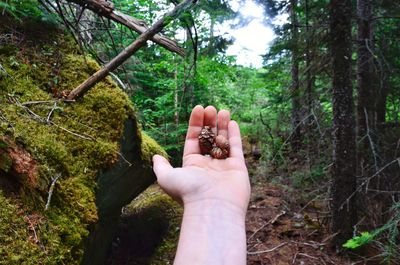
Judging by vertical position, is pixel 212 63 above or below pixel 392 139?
above

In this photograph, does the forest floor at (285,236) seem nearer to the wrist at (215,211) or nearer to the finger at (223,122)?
the finger at (223,122)

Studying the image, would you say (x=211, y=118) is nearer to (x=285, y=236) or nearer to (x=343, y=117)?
(x=343, y=117)

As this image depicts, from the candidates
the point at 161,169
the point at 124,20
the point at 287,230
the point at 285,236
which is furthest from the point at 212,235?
the point at 287,230

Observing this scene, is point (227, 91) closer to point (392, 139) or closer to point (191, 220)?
point (392, 139)

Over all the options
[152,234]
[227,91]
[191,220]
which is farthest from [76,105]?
[227,91]

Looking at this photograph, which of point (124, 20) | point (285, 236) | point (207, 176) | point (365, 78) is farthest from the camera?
point (365, 78)

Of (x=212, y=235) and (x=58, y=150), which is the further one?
(x=58, y=150)

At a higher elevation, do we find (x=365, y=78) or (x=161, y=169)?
(x=365, y=78)

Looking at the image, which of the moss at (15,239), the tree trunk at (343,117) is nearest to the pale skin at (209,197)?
the moss at (15,239)
